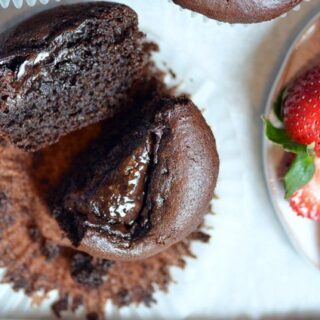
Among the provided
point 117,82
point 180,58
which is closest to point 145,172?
point 117,82

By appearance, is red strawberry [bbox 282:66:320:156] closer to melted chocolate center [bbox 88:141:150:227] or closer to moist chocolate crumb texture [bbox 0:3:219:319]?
moist chocolate crumb texture [bbox 0:3:219:319]

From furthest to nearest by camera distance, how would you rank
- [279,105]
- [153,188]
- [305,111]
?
[279,105] → [305,111] → [153,188]

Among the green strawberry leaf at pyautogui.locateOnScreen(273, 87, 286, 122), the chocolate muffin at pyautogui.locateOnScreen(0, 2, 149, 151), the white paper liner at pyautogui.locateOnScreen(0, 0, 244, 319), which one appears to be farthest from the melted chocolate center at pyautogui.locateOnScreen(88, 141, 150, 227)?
the green strawberry leaf at pyautogui.locateOnScreen(273, 87, 286, 122)

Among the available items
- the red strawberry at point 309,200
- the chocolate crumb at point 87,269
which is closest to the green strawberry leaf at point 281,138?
the red strawberry at point 309,200

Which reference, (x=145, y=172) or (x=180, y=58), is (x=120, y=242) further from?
(x=180, y=58)

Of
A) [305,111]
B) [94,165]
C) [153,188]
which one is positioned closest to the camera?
[153,188]

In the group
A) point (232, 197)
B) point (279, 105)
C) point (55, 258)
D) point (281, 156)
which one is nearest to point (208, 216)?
point (232, 197)

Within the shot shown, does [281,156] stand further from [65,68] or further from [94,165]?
[65,68]
